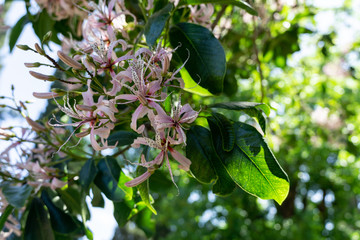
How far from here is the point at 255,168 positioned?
0.71 metres

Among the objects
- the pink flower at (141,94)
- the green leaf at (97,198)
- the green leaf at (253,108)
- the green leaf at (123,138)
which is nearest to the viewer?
the pink flower at (141,94)

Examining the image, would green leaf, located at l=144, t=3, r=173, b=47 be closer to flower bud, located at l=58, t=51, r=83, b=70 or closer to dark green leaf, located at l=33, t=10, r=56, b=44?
flower bud, located at l=58, t=51, r=83, b=70

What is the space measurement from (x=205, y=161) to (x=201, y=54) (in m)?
0.22

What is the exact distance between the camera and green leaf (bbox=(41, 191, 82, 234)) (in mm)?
1117

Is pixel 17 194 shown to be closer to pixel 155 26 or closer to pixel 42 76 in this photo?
pixel 42 76

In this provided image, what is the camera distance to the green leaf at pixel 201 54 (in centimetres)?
79

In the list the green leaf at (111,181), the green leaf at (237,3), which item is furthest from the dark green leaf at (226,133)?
the green leaf at (111,181)

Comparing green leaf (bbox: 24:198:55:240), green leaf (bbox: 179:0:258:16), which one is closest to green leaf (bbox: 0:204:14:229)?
green leaf (bbox: 24:198:55:240)

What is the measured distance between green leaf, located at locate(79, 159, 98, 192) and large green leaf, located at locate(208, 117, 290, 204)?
38cm

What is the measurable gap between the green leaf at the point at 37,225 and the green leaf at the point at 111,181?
0.70 ft

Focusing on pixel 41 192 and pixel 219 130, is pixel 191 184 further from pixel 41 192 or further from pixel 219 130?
pixel 219 130

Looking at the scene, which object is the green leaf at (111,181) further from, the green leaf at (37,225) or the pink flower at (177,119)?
the pink flower at (177,119)

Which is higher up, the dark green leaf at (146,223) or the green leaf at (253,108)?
the green leaf at (253,108)

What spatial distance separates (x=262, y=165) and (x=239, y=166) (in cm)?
4
